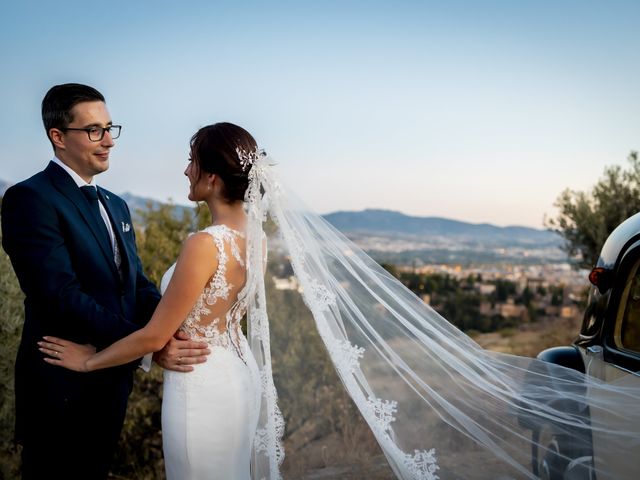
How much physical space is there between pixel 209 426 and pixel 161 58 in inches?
278

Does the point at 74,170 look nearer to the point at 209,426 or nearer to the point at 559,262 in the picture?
the point at 209,426

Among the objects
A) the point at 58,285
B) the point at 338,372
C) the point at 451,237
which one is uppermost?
the point at 451,237

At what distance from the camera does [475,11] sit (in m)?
11.1

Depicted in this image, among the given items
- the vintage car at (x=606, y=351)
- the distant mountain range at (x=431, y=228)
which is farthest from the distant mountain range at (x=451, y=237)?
the vintage car at (x=606, y=351)

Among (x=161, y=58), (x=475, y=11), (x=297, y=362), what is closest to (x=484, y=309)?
(x=475, y=11)

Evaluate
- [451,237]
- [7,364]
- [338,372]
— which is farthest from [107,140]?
[451,237]

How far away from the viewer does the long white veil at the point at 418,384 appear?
2.29 m

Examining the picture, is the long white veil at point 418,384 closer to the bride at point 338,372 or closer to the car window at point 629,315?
the bride at point 338,372

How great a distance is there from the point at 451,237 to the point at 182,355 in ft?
68.4

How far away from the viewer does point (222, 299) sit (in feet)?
8.00

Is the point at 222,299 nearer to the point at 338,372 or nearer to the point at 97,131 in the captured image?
the point at 338,372

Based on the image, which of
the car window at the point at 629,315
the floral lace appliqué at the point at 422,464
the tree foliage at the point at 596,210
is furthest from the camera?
the tree foliage at the point at 596,210

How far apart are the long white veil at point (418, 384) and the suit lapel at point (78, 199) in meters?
0.74

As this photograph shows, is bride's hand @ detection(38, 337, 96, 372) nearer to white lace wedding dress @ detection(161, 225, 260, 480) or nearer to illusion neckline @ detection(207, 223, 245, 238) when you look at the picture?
white lace wedding dress @ detection(161, 225, 260, 480)
